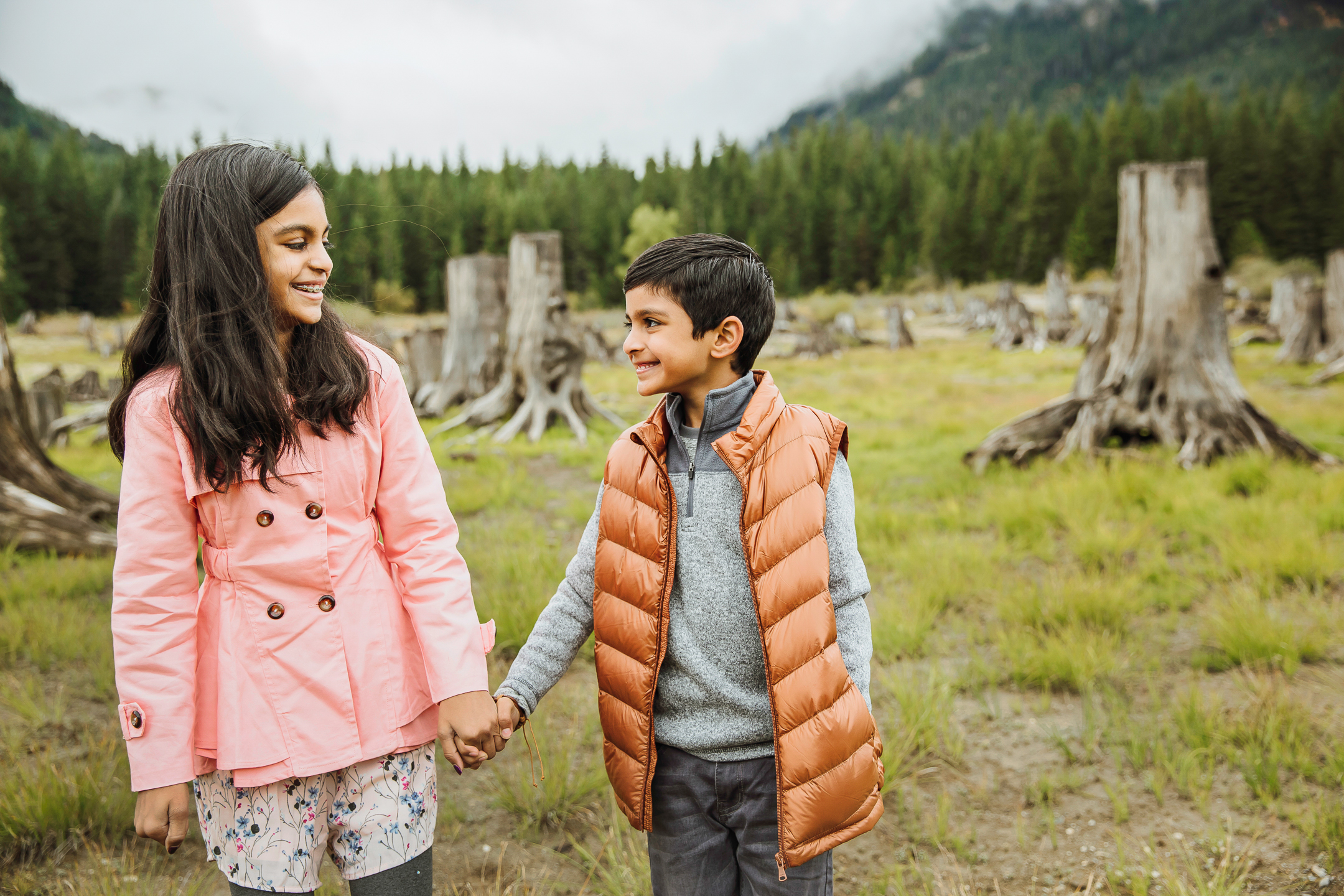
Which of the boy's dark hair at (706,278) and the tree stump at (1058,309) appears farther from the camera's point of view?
the tree stump at (1058,309)

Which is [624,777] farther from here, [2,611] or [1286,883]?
[2,611]

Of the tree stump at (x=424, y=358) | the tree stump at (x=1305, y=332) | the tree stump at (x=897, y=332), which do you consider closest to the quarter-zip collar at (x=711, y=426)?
the tree stump at (x=424, y=358)

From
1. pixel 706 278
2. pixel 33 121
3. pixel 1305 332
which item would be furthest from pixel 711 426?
pixel 33 121

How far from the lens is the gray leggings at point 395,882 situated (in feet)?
4.63

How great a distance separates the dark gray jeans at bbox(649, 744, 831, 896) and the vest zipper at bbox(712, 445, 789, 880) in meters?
0.02

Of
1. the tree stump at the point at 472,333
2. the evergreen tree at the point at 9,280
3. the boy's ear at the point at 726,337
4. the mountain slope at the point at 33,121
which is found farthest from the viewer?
the mountain slope at the point at 33,121

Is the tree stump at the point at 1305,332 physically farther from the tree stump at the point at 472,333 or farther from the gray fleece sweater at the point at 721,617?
the gray fleece sweater at the point at 721,617

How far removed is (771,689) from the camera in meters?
1.39

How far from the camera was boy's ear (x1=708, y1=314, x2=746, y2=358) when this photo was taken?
1.50 m

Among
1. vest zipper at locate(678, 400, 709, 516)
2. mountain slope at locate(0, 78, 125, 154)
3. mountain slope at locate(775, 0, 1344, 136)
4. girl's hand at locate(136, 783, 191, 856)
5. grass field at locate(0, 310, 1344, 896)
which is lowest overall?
grass field at locate(0, 310, 1344, 896)

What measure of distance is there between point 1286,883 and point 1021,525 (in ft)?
9.43

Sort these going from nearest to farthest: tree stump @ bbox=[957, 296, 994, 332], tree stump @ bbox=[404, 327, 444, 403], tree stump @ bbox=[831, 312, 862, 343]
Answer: tree stump @ bbox=[404, 327, 444, 403], tree stump @ bbox=[831, 312, 862, 343], tree stump @ bbox=[957, 296, 994, 332]

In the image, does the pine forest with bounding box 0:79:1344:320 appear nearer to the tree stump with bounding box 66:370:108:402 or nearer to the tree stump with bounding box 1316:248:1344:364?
the tree stump with bounding box 66:370:108:402

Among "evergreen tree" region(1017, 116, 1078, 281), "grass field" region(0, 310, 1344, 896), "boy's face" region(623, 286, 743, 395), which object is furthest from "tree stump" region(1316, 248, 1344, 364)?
"evergreen tree" region(1017, 116, 1078, 281)
